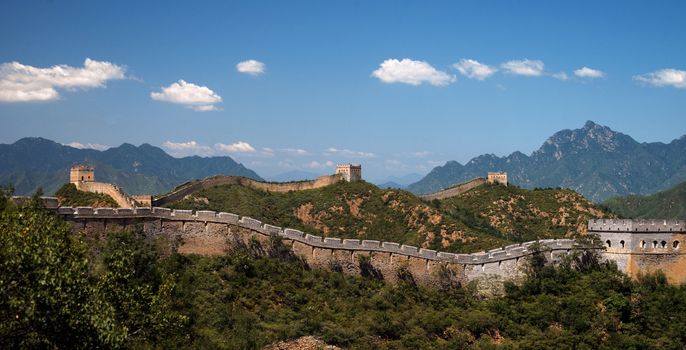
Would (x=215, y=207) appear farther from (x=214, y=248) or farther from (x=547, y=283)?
(x=547, y=283)

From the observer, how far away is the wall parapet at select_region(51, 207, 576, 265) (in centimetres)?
3212

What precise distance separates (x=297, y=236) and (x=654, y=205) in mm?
132102

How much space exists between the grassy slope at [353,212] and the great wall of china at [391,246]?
12315mm

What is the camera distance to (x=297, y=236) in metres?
36.1

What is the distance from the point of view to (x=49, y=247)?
57.3ft

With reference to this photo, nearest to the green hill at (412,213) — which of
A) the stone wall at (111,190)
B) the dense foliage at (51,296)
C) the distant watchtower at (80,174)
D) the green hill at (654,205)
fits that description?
the stone wall at (111,190)

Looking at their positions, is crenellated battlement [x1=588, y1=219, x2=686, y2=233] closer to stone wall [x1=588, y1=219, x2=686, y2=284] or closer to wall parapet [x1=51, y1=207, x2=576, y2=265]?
stone wall [x1=588, y1=219, x2=686, y2=284]

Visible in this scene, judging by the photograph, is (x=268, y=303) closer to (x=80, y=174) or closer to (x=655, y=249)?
(x=655, y=249)

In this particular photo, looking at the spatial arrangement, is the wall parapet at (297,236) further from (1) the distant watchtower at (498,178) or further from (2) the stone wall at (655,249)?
(1) the distant watchtower at (498,178)

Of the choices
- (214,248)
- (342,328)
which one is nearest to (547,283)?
(342,328)

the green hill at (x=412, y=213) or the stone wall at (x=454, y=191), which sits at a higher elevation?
the stone wall at (x=454, y=191)

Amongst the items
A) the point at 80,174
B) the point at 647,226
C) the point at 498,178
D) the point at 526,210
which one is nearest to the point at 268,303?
the point at 647,226

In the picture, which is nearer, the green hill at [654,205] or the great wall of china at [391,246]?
the great wall of china at [391,246]

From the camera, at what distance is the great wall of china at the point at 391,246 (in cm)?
3359
